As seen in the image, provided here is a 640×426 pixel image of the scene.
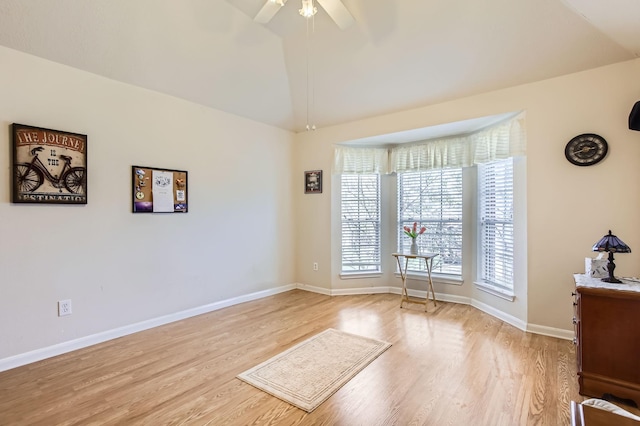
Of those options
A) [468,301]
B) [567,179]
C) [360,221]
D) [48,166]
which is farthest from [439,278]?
[48,166]

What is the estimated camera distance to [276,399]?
6.67 ft

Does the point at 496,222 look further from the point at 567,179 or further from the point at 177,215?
the point at 177,215

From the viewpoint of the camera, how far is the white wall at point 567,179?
2.68 metres

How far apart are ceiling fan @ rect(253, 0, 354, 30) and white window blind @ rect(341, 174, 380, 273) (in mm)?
2559

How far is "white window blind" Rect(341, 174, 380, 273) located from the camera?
477cm

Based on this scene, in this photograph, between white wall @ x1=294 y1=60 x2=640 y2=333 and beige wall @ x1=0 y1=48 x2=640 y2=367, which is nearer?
beige wall @ x1=0 y1=48 x2=640 y2=367

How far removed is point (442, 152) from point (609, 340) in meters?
2.72

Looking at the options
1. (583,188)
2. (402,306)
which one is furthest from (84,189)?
(583,188)

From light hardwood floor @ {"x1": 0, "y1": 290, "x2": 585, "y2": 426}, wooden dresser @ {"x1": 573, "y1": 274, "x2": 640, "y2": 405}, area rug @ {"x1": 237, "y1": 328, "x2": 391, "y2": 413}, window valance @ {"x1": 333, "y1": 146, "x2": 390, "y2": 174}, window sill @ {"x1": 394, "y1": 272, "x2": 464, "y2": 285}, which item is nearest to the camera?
light hardwood floor @ {"x1": 0, "y1": 290, "x2": 585, "y2": 426}

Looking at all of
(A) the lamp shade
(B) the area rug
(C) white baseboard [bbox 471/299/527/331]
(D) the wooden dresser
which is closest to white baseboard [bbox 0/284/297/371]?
(B) the area rug

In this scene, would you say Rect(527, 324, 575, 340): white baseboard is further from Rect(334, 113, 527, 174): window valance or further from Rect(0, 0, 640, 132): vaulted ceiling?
Rect(0, 0, 640, 132): vaulted ceiling

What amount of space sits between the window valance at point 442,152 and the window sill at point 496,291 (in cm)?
153

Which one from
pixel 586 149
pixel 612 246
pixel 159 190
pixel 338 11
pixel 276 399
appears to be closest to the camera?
pixel 276 399

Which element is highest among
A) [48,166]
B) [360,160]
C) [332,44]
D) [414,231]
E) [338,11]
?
[332,44]
